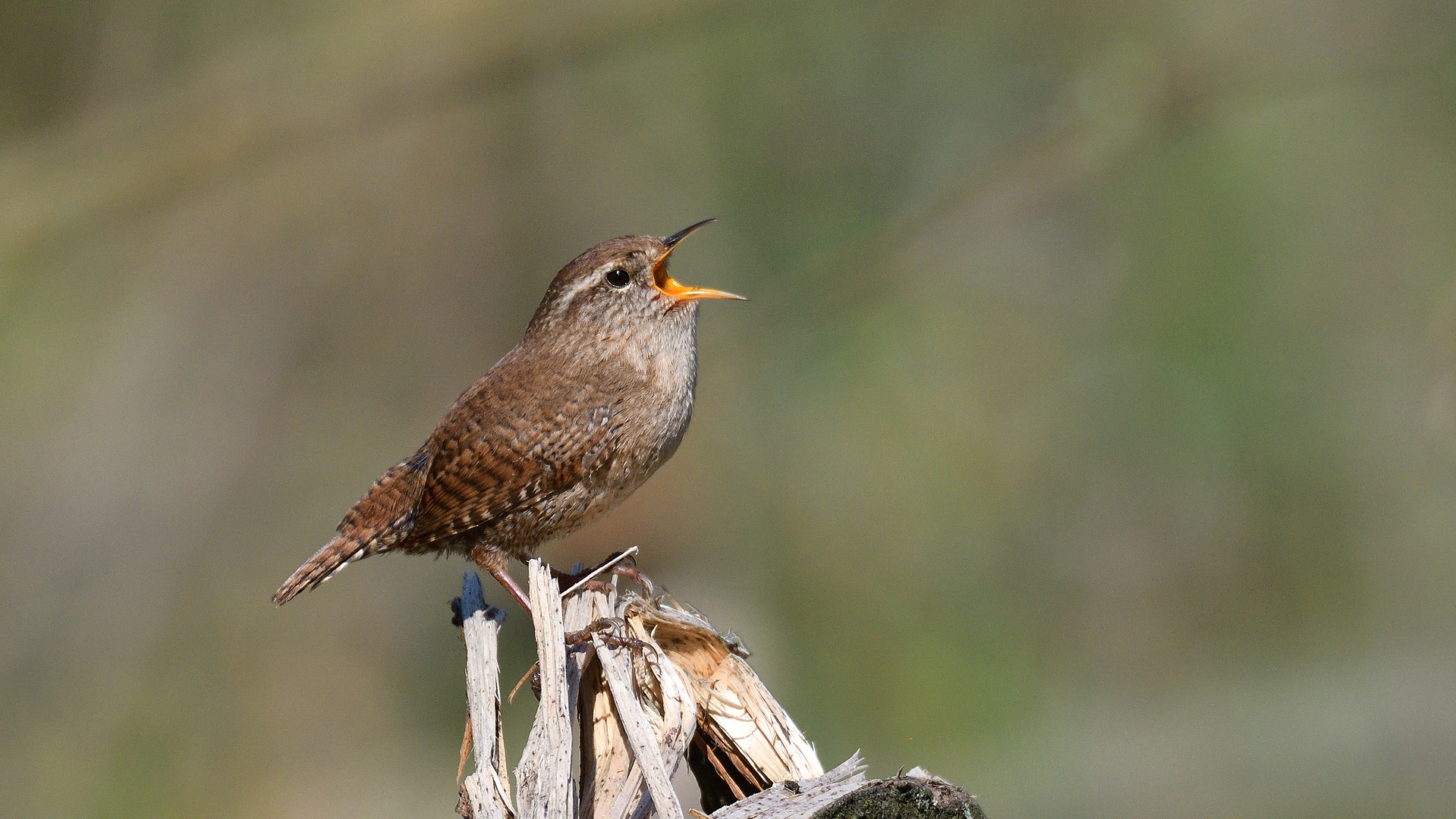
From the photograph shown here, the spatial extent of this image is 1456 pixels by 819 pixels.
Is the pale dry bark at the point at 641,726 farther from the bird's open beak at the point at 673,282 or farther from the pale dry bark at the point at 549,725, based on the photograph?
the bird's open beak at the point at 673,282

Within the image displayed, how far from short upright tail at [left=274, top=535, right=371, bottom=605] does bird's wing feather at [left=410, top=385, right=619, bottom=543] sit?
0.15m

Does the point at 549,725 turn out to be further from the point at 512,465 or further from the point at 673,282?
the point at 673,282

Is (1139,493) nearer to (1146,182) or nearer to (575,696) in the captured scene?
(1146,182)

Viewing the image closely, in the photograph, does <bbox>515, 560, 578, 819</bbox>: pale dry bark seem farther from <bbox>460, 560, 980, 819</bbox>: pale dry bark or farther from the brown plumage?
the brown plumage

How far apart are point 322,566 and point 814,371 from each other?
383cm

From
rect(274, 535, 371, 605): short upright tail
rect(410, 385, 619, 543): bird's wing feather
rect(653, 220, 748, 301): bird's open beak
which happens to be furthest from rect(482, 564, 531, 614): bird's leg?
rect(653, 220, 748, 301): bird's open beak

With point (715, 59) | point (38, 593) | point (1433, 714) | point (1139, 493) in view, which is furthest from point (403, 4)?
point (1433, 714)

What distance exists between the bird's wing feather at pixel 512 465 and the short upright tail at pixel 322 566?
15 cm

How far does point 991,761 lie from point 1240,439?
2.08 m

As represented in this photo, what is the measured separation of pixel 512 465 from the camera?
122 inches

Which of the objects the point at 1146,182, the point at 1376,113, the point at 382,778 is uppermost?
the point at 1376,113

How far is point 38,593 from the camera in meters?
6.18

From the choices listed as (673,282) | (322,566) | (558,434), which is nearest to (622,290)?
(673,282)

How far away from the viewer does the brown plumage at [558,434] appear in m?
3.09
